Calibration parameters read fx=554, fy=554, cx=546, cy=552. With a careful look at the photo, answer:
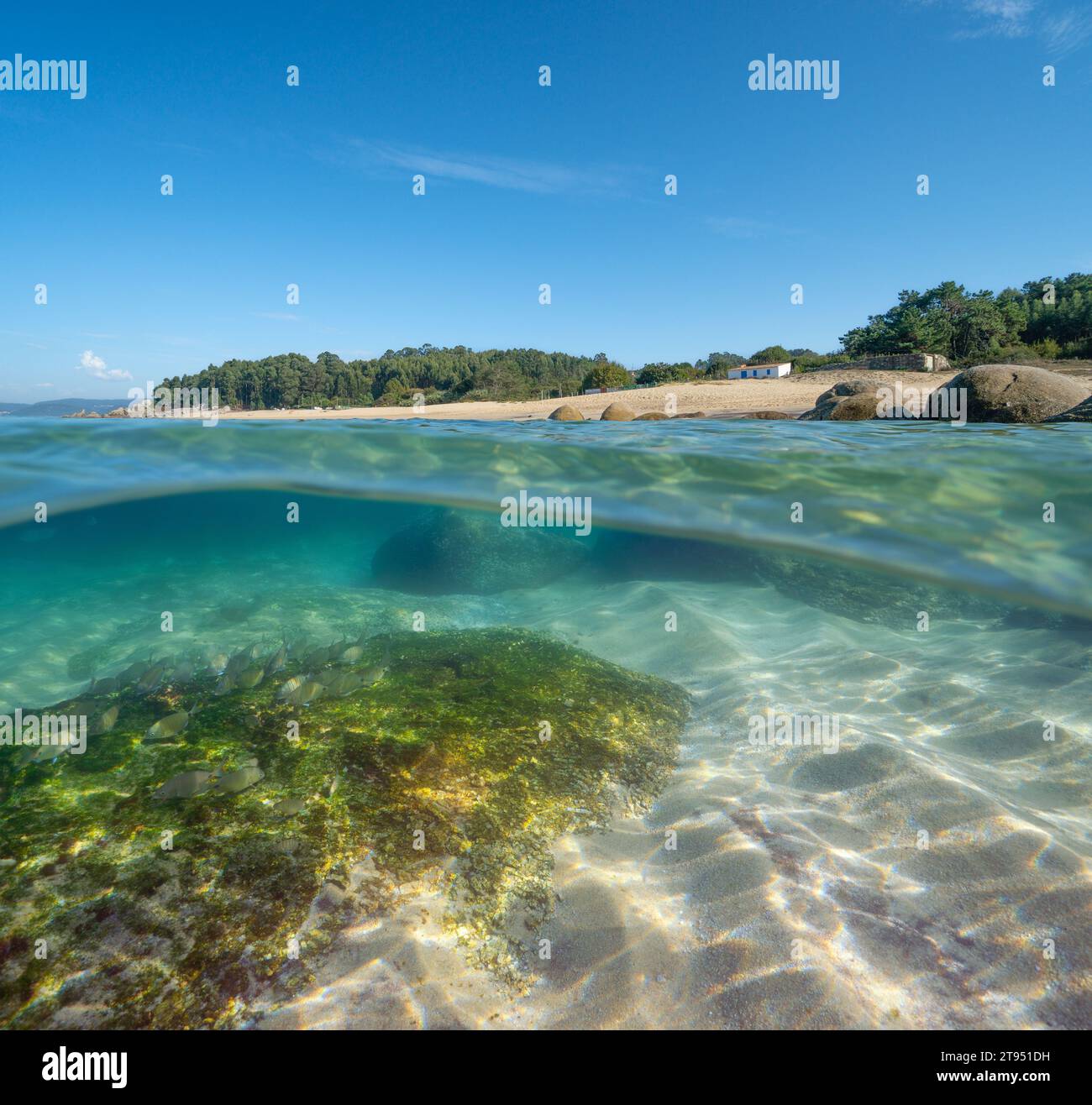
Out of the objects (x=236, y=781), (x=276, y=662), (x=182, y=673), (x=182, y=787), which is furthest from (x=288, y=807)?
(x=182, y=673)

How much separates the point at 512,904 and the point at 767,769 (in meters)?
2.38

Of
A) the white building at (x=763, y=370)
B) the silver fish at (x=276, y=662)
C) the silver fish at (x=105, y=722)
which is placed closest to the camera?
the silver fish at (x=105, y=722)

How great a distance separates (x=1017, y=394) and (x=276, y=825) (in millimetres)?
15741

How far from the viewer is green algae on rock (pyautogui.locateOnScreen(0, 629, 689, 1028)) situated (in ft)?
7.41

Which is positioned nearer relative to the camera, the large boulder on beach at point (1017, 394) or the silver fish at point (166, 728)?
the silver fish at point (166, 728)

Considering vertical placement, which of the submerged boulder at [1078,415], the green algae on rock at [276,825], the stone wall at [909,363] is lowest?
the green algae on rock at [276,825]

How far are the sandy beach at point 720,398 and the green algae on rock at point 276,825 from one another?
62.0 ft

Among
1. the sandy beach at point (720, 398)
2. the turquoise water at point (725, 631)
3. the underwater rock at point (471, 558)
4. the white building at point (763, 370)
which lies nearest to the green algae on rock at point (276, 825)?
the turquoise water at point (725, 631)

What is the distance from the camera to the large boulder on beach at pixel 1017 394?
12.0 meters

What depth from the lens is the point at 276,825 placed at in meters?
3.12

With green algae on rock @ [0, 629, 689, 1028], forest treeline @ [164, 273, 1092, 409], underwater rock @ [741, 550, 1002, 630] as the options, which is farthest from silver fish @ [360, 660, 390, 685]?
forest treeline @ [164, 273, 1092, 409]

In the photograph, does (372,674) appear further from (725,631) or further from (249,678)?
(725,631)

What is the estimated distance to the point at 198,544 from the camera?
15414 millimetres

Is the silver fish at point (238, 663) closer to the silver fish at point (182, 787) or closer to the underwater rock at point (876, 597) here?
the silver fish at point (182, 787)
